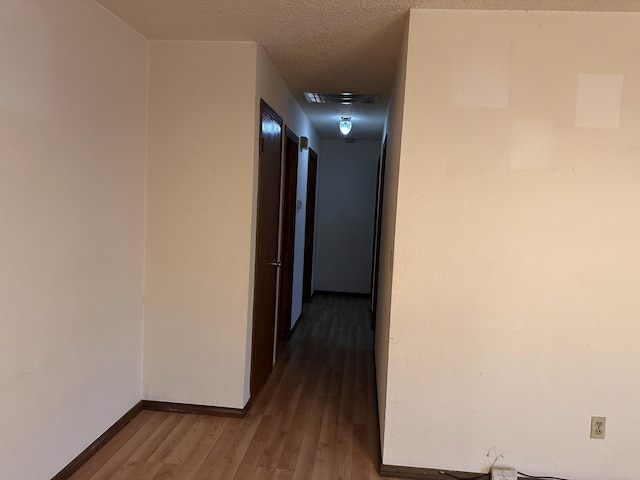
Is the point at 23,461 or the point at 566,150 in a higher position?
the point at 566,150

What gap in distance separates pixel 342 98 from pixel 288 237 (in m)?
A: 1.41

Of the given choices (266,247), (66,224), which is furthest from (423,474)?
(66,224)

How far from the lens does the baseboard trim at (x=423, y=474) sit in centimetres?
219

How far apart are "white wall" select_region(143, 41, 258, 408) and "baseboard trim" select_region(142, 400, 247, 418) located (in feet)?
0.13

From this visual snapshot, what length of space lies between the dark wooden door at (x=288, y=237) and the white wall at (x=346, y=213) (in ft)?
7.65

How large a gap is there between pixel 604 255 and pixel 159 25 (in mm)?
2653

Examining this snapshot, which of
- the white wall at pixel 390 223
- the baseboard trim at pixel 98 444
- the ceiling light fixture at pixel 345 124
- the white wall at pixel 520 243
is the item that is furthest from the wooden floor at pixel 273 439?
the ceiling light fixture at pixel 345 124

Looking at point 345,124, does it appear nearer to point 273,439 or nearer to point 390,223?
point 390,223

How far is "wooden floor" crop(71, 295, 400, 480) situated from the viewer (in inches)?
87.4

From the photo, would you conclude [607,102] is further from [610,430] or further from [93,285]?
[93,285]

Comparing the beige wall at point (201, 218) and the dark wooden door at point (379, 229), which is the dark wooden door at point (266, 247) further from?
the dark wooden door at point (379, 229)

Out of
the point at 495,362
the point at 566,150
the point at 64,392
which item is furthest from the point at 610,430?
the point at 64,392

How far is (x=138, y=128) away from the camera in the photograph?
259 centimetres

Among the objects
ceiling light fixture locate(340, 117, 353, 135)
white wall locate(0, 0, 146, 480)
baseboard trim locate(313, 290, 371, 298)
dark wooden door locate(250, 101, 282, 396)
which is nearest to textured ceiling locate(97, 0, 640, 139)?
white wall locate(0, 0, 146, 480)
